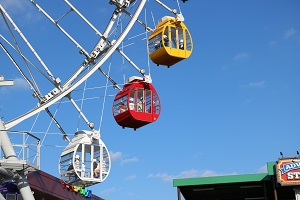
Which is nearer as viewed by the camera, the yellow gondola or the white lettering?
the yellow gondola

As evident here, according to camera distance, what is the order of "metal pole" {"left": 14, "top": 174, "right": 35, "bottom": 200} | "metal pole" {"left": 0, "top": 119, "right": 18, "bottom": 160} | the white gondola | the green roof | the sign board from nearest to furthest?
"metal pole" {"left": 0, "top": 119, "right": 18, "bottom": 160}
"metal pole" {"left": 14, "top": 174, "right": 35, "bottom": 200}
the white gondola
the sign board
the green roof

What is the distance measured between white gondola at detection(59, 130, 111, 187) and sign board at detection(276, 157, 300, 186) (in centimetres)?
1115

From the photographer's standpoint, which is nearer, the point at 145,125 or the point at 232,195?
the point at 145,125

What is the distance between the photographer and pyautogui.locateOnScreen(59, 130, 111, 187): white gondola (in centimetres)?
2966

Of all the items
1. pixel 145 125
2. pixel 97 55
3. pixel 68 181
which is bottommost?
pixel 68 181

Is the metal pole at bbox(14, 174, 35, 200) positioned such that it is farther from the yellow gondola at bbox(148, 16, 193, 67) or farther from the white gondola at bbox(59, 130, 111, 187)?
the yellow gondola at bbox(148, 16, 193, 67)

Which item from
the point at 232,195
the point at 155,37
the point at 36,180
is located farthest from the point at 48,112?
the point at 232,195

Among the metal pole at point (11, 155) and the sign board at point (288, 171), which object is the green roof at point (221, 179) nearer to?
the sign board at point (288, 171)

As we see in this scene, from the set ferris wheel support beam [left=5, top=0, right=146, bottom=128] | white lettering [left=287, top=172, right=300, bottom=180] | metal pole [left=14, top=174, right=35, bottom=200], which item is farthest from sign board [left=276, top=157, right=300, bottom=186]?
metal pole [left=14, top=174, right=35, bottom=200]

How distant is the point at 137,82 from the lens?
31906mm

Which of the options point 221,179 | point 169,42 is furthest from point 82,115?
point 221,179

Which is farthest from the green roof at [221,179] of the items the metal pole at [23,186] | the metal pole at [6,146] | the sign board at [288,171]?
the metal pole at [6,146]

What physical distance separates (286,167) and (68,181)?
13.1 m

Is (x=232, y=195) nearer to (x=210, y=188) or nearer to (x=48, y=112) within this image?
(x=210, y=188)
